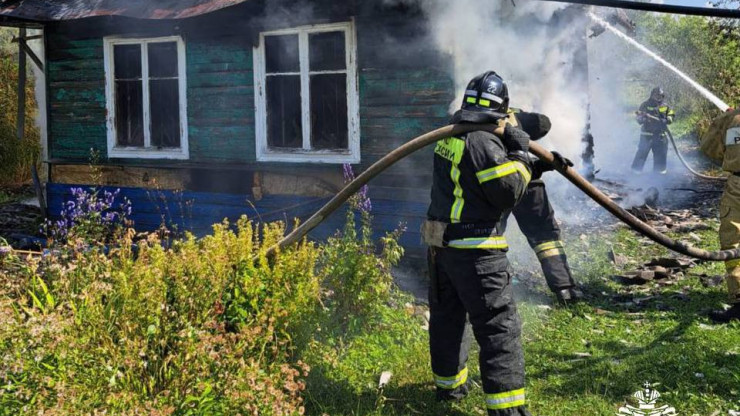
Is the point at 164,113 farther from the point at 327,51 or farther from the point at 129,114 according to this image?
the point at 327,51

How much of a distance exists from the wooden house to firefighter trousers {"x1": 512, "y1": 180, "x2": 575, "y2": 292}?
4.21ft

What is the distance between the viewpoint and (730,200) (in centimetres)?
577

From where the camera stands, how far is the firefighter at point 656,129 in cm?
1472

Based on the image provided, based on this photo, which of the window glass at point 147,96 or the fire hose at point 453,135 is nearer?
the fire hose at point 453,135

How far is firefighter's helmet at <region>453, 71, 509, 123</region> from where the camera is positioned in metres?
4.02

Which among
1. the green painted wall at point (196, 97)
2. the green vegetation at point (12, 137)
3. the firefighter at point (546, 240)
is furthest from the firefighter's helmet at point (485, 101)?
the green vegetation at point (12, 137)

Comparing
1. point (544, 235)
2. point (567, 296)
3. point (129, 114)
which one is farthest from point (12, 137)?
point (567, 296)

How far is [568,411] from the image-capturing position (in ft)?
13.5

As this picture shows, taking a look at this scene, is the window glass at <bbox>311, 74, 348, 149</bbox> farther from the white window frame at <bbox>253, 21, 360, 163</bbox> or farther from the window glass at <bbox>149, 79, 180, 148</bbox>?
the window glass at <bbox>149, 79, 180, 148</bbox>

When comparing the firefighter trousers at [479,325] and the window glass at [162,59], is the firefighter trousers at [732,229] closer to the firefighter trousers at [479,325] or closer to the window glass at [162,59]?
the firefighter trousers at [479,325]

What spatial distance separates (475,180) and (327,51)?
4.20 meters

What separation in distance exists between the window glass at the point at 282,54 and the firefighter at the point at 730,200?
460 centimetres

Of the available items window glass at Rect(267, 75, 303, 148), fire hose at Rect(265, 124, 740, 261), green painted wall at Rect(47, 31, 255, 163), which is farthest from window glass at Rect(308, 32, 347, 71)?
fire hose at Rect(265, 124, 740, 261)

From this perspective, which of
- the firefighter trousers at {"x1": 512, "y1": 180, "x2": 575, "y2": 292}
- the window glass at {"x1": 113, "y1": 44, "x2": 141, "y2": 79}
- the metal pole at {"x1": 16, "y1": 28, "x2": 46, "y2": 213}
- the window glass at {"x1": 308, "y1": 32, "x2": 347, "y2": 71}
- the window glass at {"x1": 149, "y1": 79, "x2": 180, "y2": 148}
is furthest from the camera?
the metal pole at {"x1": 16, "y1": 28, "x2": 46, "y2": 213}
